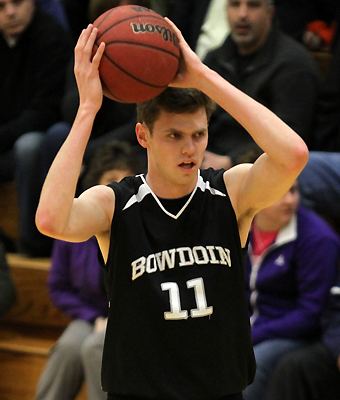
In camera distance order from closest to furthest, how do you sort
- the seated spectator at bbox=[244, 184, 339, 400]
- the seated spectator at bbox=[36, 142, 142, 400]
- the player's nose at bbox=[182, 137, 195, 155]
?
the player's nose at bbox=[182, 137, 195, 155]
the seated spectator at bbox=[244, 184, 339, 400]
the seated spectator at bbox=[36, 142, 142, 400]

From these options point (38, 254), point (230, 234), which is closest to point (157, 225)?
point (230, 234)

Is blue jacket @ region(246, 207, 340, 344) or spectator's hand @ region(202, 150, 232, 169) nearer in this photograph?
blue jacket @ region(246, 207, 340, 344)

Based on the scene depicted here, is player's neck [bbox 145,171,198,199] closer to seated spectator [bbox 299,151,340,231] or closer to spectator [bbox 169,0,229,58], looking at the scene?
seated spectator [bbox 299,151,340,231]

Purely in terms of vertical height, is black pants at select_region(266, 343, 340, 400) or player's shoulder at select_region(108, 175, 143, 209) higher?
player's shoulder at select_region(108, 175, 143, 209)

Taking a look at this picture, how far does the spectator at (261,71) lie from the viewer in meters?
5.49

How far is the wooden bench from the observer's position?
5.75 m

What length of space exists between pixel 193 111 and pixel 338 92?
264 centimetres

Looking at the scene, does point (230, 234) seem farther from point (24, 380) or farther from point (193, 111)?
point (24, 380)

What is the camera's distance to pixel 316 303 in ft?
15.7

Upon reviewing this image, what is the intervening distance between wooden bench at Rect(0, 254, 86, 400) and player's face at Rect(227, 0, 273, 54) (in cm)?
186

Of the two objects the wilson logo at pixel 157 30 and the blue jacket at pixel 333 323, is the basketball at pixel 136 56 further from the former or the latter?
the blue jacket at pixel 333 323

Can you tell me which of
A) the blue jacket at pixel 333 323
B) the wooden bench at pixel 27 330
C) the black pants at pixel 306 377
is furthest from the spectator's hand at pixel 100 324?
the blue jacket at pixel 333 323

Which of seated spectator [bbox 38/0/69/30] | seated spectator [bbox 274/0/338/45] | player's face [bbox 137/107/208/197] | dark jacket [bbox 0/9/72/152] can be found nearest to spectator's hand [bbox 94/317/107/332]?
dark jacket [bbox 0/9/72/152]

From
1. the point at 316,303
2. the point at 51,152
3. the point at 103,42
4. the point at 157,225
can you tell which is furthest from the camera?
the point at 51,152
